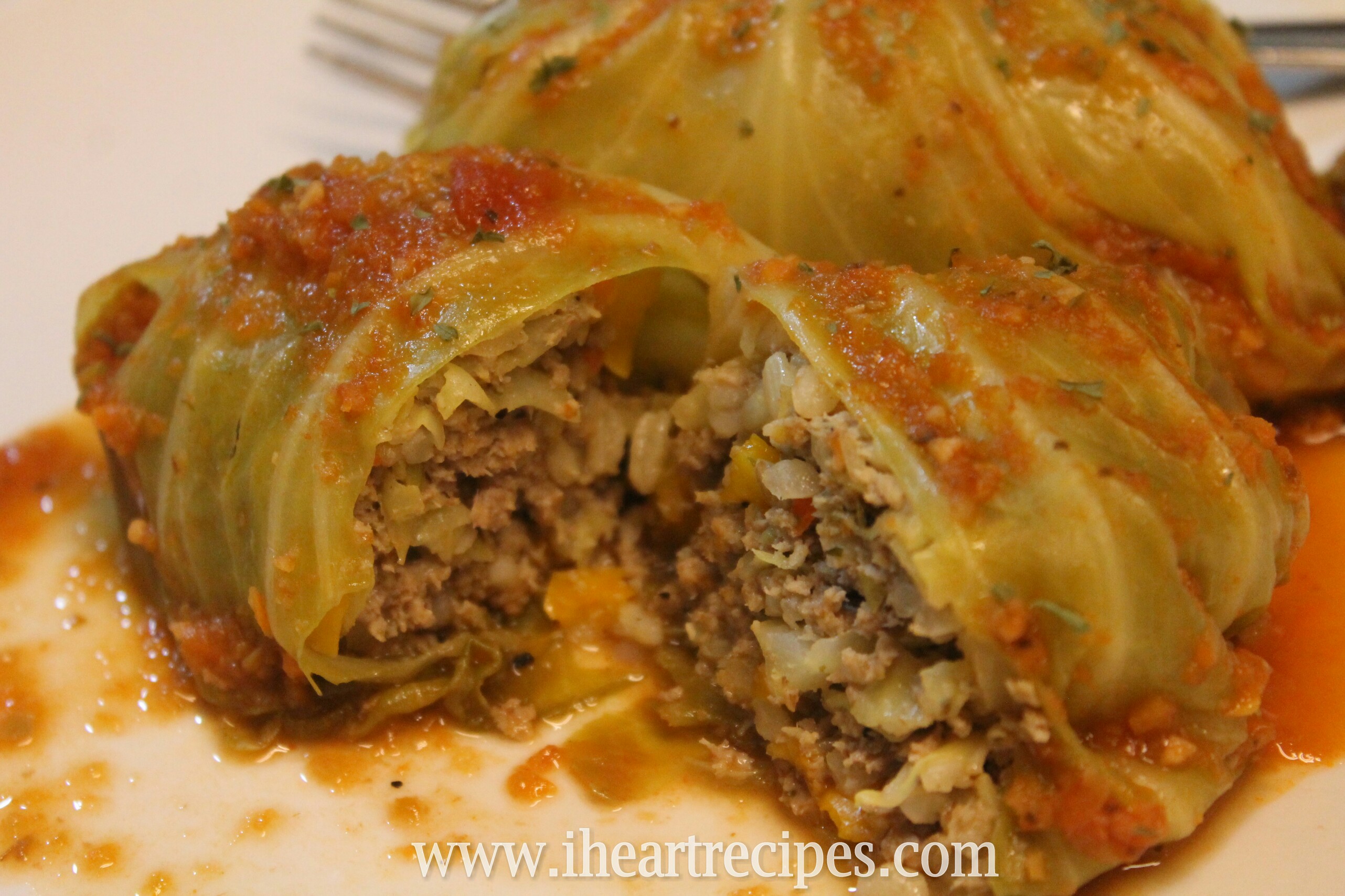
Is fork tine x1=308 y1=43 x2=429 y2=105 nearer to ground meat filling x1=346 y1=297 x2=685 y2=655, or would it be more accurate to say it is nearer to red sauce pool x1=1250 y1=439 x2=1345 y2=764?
ground meat filling x1=346 y1=297 x2=685 y2=655

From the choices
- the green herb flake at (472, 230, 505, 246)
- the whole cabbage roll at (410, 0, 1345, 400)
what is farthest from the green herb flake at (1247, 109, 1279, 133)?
the green herb flake at (472, 230, 505, 246)

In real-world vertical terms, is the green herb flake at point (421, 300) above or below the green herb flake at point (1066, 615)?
above

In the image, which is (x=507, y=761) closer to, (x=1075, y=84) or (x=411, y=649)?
(x=411, y=649)

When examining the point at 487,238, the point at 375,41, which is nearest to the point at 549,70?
the point at 487,238

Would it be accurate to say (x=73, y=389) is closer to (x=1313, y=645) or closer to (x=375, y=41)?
(x=375, y=41)

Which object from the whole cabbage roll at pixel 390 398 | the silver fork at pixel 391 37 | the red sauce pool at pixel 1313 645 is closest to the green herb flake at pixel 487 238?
the whole cabbage roll at pixel 390 398

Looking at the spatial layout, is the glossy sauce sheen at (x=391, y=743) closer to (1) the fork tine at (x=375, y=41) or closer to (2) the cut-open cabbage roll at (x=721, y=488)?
(2) the cut-open cabbage roll at (x=721, y=488)

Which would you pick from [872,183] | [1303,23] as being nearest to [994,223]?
[872,183]
